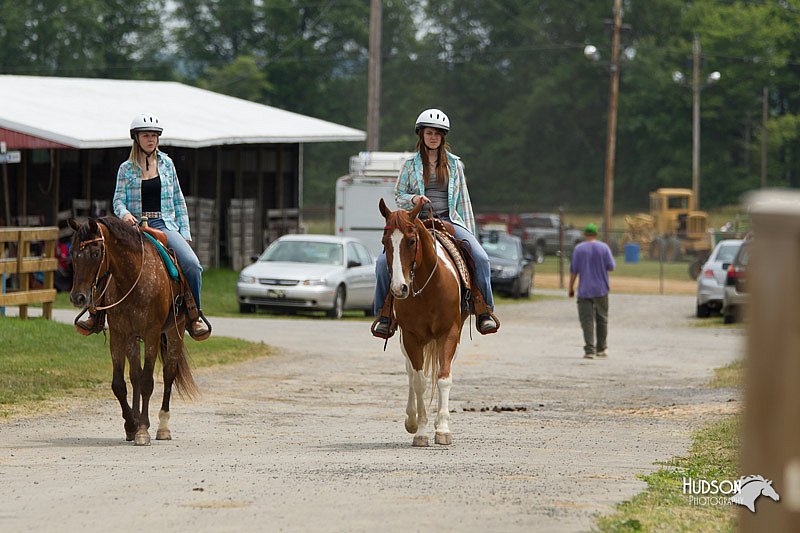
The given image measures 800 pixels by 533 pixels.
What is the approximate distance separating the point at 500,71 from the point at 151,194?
3550 inches

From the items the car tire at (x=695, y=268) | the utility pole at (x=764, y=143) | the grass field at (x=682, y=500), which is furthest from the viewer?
the utility pole at (x=764, y=143)

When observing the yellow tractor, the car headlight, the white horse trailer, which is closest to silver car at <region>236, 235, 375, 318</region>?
the white horse trailer

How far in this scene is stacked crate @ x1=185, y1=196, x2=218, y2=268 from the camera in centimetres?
3728

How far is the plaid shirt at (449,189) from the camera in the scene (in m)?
11.3

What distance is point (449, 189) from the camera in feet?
37.5

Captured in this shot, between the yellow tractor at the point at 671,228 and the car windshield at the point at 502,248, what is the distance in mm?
19484

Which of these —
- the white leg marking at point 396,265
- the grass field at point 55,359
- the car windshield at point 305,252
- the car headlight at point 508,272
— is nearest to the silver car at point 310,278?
the car windshield at point 305,252

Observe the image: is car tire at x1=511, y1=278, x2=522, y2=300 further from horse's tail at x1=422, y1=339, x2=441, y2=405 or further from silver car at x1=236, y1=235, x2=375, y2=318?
horse's tail at x1=422, y1=339, x2=441, y2=405

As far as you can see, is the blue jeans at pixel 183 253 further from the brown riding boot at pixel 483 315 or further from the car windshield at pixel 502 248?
the car windshield at pixel 502 248

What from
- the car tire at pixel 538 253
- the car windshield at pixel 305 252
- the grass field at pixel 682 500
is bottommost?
the car tire at pixel 538 253

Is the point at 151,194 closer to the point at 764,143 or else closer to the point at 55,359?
the point at 55,359

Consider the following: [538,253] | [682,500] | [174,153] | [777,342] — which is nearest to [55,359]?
[682,500]

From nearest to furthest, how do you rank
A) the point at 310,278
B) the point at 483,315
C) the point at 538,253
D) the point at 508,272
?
the point at 483,315 < the point at 310,278 < the point at 508,272 < the point at 538,253

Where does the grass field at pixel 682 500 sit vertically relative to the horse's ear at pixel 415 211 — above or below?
below
